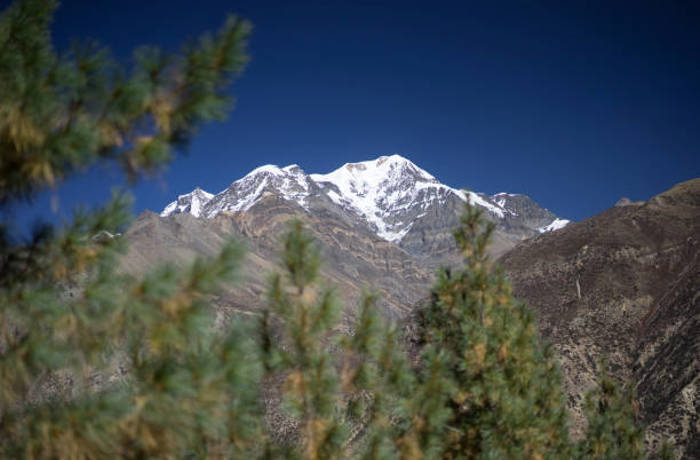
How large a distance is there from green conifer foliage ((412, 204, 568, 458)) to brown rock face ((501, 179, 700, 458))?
2226 centimetres

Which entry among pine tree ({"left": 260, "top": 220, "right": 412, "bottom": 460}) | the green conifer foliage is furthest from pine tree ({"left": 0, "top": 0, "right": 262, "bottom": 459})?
the green conifer foliage

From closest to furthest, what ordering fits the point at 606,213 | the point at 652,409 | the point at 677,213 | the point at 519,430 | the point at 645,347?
the point at 519,430
the point at 652,409
the point at 645,347
the point at 677,213
the point at 606,213

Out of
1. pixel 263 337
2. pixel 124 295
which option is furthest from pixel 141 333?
pixel 263 337

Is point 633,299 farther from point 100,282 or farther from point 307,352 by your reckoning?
point 100,282

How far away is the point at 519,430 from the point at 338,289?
7.05 m

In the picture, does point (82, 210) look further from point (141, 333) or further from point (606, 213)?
point (606, 213)

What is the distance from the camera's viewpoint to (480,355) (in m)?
9.18

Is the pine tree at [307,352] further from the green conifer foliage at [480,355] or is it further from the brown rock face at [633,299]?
the brown rock face at [633,299]

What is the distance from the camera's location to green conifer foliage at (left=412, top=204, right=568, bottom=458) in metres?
9.34

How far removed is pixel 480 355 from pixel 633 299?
50715 mm

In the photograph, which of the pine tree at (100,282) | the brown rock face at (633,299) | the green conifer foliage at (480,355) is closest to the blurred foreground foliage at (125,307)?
the pine tree at (100,282)

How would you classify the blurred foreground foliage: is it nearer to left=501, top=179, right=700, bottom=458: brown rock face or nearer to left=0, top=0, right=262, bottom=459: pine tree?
left=0, top=0, right=262, bottom=459: pine tree

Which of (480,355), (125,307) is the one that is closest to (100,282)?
(125,307)

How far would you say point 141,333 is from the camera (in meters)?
3.48
